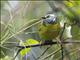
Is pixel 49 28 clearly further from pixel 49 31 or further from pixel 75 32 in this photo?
pixel 75 32

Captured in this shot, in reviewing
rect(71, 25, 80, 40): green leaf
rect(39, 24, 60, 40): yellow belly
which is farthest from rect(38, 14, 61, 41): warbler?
rect(71, 25, 80, 40): green leaf

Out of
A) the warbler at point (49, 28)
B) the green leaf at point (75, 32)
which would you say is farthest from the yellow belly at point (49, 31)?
the green leaf at point (75, 32)

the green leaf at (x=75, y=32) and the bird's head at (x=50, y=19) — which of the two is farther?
the bird's head at (x=50, y=19)

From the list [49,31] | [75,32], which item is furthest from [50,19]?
[75,32]

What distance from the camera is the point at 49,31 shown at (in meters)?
1.71

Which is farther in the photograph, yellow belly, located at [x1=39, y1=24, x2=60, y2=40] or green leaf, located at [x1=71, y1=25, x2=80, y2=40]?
yellow belly, located at [x1=39, y1=24, x2=60, y2=40]

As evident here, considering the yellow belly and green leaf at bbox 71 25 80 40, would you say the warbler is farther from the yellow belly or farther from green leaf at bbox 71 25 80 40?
green leaf at bbox 71 25 80 40

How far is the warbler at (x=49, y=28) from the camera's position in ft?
5.32

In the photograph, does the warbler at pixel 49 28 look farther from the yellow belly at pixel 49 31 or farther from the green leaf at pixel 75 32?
the green leaf at pixel 75 32

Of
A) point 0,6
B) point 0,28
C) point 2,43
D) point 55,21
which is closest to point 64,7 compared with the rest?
point 2,43

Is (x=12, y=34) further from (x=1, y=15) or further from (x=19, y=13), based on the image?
(x=1, y=15)

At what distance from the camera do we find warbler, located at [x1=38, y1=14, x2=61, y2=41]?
162cm

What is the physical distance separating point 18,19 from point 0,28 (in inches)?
9.9

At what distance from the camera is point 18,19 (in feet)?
6.76
